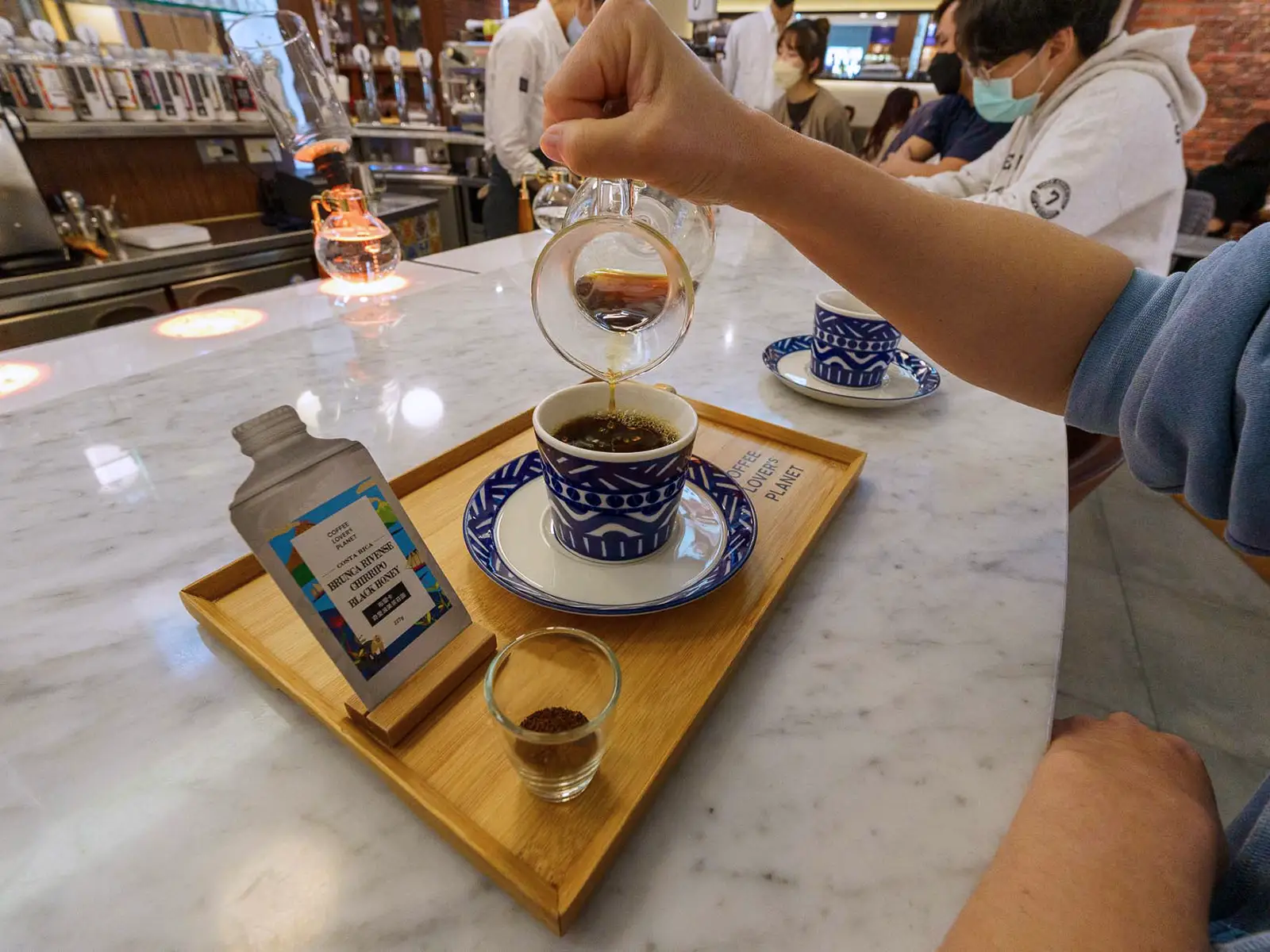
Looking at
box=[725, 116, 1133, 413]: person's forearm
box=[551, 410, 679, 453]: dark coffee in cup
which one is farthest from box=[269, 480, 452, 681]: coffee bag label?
box=[725, 116, 1133, 413]: person's forearm

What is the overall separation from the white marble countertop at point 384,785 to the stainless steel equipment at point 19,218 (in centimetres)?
161

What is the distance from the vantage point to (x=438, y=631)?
0.52m

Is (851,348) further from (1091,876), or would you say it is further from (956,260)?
(1091,876)

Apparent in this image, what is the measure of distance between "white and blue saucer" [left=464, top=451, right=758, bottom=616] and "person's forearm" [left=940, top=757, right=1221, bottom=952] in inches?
11.3

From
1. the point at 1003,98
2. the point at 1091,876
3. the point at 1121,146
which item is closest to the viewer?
the point at 1091,876

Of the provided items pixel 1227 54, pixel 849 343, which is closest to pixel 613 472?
pixel 849 343

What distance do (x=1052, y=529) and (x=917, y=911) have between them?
528 mm

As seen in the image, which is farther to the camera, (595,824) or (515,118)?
(515,118)

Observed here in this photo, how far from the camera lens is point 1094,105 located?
1.52 metres

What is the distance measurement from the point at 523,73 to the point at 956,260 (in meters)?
3.02

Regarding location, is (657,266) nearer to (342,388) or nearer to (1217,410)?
(1217,410)

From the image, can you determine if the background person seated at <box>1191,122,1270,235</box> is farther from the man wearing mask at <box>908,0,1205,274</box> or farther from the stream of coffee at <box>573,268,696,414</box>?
the stream of coffee at <box>573,268,696,414</box>

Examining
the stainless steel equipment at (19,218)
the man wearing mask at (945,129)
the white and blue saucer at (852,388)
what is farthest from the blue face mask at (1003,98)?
the stainless steel equipment at (19,218)

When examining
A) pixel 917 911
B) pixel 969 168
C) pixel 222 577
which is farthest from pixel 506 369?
pixel 969 168
